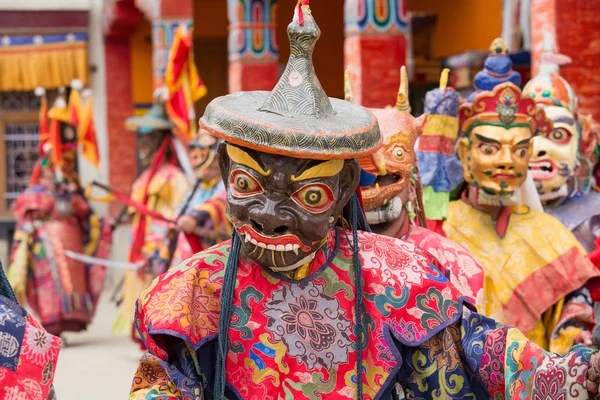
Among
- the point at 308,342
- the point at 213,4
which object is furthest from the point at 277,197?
the point at 213,4

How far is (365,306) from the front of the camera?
3.51m

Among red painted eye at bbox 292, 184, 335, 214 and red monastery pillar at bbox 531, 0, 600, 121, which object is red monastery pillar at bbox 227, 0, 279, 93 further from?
red painted eye at bbox 292, 184, 335, 214

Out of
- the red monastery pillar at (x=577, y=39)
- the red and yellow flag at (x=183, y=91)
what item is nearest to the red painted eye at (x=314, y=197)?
the red monastery pillar at (x=577, y=39)

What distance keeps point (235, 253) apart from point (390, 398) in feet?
1.80

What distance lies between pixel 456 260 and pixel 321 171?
6.21 ft

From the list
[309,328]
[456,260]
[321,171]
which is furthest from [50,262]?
[321,171]

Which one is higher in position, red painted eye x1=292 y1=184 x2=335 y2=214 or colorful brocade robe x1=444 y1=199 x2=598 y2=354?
red painted eye x1=292 y1=184 x2=335 y2=214

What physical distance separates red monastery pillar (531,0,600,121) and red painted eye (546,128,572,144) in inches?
71.0

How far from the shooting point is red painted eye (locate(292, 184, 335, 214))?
3371 mm

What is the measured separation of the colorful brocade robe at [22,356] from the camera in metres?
3.30

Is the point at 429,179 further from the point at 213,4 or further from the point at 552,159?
the point at 213,4

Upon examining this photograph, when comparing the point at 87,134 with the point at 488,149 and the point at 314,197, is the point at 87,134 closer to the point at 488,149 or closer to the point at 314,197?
the point at 488,149

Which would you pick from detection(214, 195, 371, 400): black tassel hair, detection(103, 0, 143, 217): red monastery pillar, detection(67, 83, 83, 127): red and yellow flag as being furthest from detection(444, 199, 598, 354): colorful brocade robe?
detection(103, 0, 143, 217): red monastery pillar

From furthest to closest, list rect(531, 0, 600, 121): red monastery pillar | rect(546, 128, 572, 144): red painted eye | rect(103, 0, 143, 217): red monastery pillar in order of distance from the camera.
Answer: rect(103, 0, 143, 217): red monastery pillar → rect(531, 0, 600, 121): red monastery pillar → rect(546, 128, 572, 144): red painted eye
